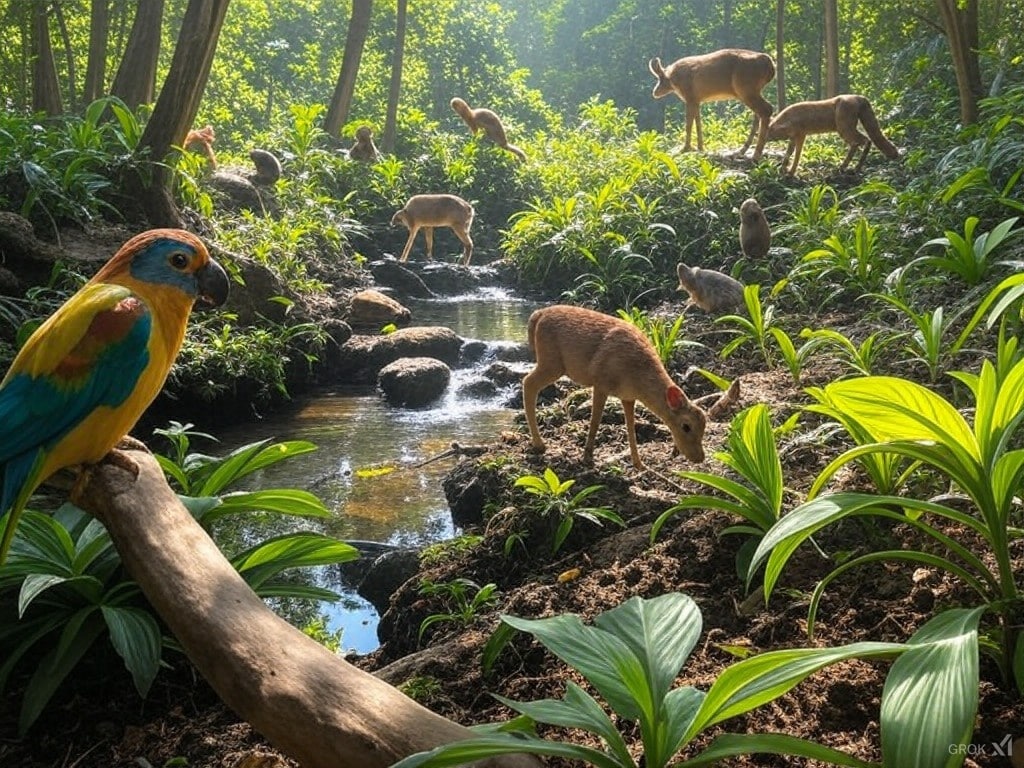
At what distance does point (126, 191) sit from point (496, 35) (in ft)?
105

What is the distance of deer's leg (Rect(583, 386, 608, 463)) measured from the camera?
5.62 meters

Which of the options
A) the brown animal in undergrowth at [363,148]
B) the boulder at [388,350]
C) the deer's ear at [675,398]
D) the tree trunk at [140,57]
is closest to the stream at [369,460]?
the boulder at [388,350]

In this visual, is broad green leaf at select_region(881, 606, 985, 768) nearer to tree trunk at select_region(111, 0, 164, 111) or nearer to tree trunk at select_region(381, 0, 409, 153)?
tree trunk at select_region(111, 0, 164, 111)

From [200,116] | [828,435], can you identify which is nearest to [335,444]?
[828,435]

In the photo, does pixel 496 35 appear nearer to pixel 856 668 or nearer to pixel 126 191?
pixel 126 191

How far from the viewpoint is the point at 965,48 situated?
10.1 metres

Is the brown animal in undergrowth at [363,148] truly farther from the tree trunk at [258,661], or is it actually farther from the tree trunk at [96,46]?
the tree trunk at [258,661]

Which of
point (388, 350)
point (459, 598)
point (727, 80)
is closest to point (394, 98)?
point (727, 80)

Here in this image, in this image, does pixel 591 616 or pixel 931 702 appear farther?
pixel 591 616

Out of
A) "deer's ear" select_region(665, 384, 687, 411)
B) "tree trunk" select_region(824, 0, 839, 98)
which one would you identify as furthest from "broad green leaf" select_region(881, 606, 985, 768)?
"tree trunk" select_region(824, 0, 839, 98)

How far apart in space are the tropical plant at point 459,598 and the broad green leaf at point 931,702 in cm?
231

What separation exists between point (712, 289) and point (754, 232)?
52.3 inches

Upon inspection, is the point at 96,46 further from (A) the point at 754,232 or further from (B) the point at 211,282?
(B) the point at 211,282

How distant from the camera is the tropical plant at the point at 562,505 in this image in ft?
15.2
